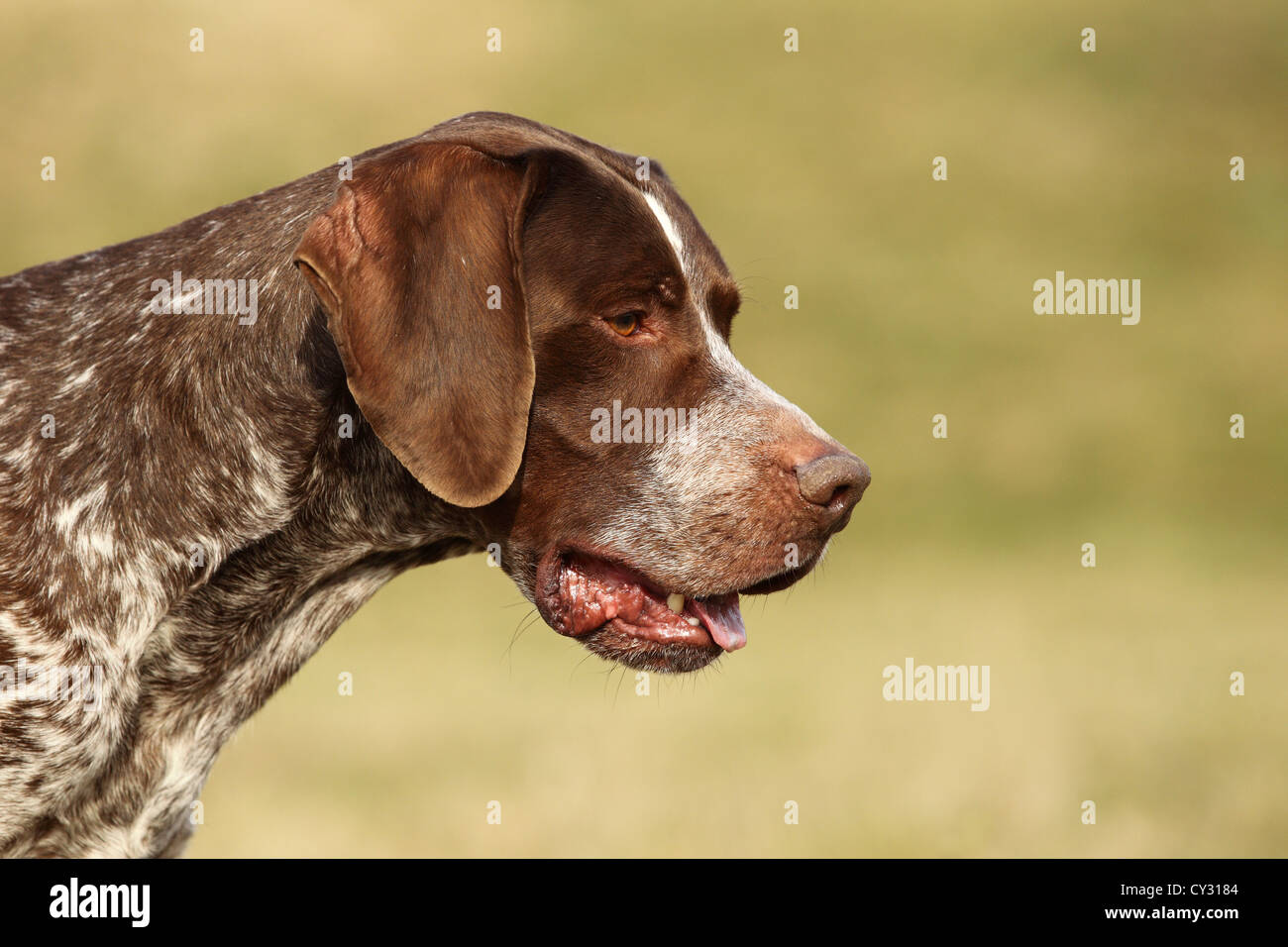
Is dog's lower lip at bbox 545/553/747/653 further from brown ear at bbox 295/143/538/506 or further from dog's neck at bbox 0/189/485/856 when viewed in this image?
brown ear at bbox 295/143/538/506

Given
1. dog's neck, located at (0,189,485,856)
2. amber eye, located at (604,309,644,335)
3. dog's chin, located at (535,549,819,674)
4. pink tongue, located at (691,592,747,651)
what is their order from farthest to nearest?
pink tongue, located at (691,592,747,651)
dog's chin, located at (535,549,819,674)
amber eye, located at (604,309,644,335)
dog's neck, located at (0,189,485,856)

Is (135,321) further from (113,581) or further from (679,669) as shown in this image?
(679,669)

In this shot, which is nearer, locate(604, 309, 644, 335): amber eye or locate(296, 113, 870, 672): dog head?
locate(296, 113, 870, 672): dog head

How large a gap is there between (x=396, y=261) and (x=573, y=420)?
1.99 feet

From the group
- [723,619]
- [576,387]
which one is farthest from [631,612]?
[576,387]

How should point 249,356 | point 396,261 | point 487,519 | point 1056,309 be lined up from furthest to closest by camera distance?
point 1056,309 → point 487,519 → point 249,356 → point 396,261

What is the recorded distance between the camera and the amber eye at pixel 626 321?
12.3 feet

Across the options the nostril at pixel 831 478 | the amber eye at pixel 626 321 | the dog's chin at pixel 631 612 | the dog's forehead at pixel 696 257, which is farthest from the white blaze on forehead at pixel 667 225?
the dog's chin at pixel 631 612

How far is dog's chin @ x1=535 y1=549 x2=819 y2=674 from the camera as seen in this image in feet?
12.8

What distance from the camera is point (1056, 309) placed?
21031 mm

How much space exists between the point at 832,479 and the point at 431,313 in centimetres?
105

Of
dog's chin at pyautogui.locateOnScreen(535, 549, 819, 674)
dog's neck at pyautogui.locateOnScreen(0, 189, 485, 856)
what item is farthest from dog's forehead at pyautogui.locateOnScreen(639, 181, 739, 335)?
dog's neck at pyautogui.locateOnScreen(0, 189, 485, 856)

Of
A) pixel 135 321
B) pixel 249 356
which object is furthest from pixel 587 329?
pixel 135 321

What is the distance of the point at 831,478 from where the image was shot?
12.1ft
